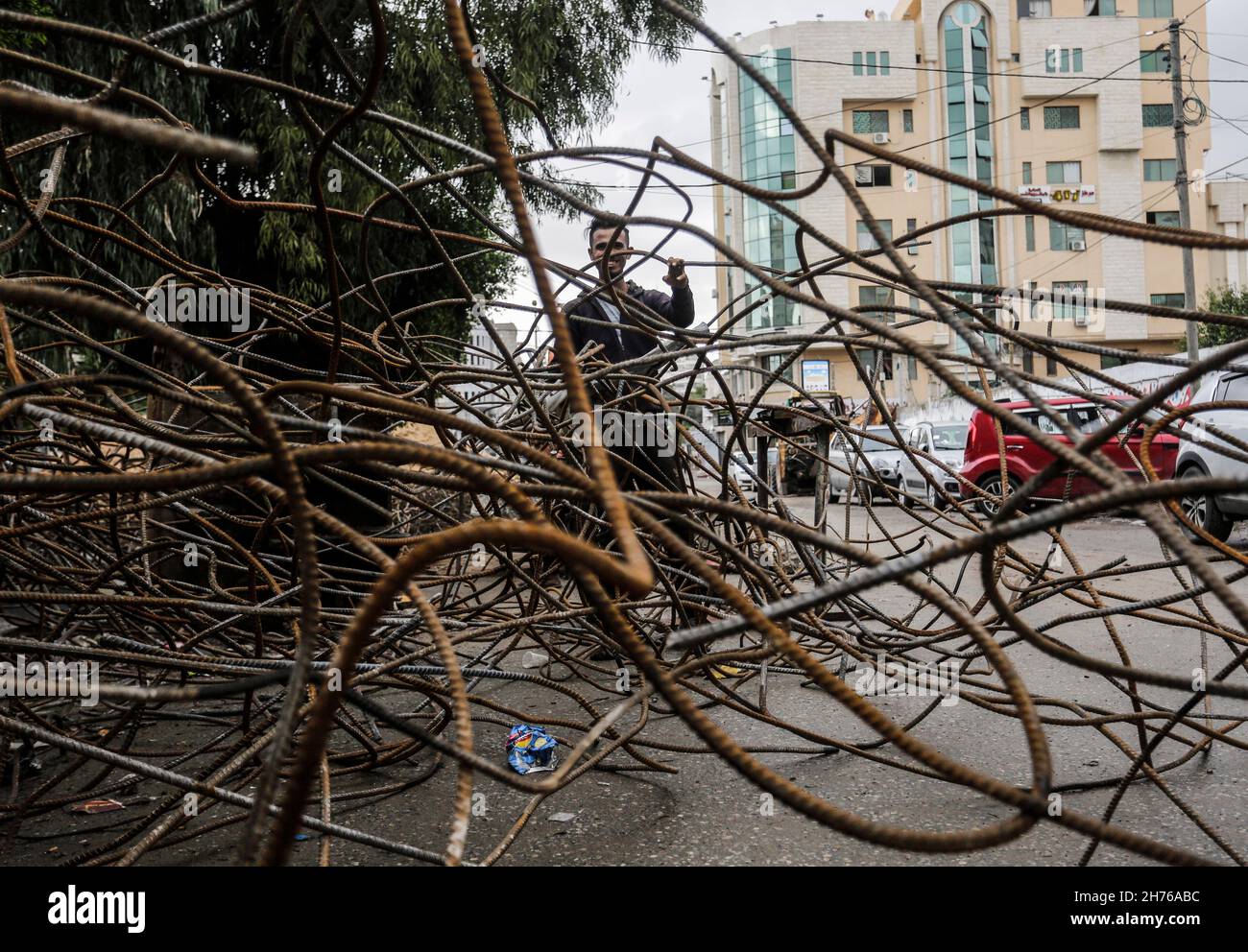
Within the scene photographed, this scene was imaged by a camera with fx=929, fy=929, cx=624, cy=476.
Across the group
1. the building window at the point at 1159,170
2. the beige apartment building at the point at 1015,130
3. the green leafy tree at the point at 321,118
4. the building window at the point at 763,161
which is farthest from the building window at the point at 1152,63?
the green leafy tree at the point at 321,118

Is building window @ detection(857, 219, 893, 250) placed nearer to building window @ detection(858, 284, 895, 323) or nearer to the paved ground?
building window @ detection(858, 284, 895, 323)

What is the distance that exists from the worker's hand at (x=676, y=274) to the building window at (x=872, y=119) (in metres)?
33.7

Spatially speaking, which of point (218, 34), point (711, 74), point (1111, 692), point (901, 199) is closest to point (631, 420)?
point (1111, 692)

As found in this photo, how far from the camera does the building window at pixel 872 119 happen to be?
109 ft

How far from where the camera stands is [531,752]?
182 centimetres

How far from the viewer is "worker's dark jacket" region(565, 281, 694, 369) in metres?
2.92

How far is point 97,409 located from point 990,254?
35.5 meters

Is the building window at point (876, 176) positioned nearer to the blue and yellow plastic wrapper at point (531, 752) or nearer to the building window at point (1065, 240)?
the building window at point (1065, 240)

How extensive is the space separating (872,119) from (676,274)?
34743 millimetres

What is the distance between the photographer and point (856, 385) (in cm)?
3700

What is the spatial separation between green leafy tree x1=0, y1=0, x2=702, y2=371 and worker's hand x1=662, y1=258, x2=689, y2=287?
9.86ft
